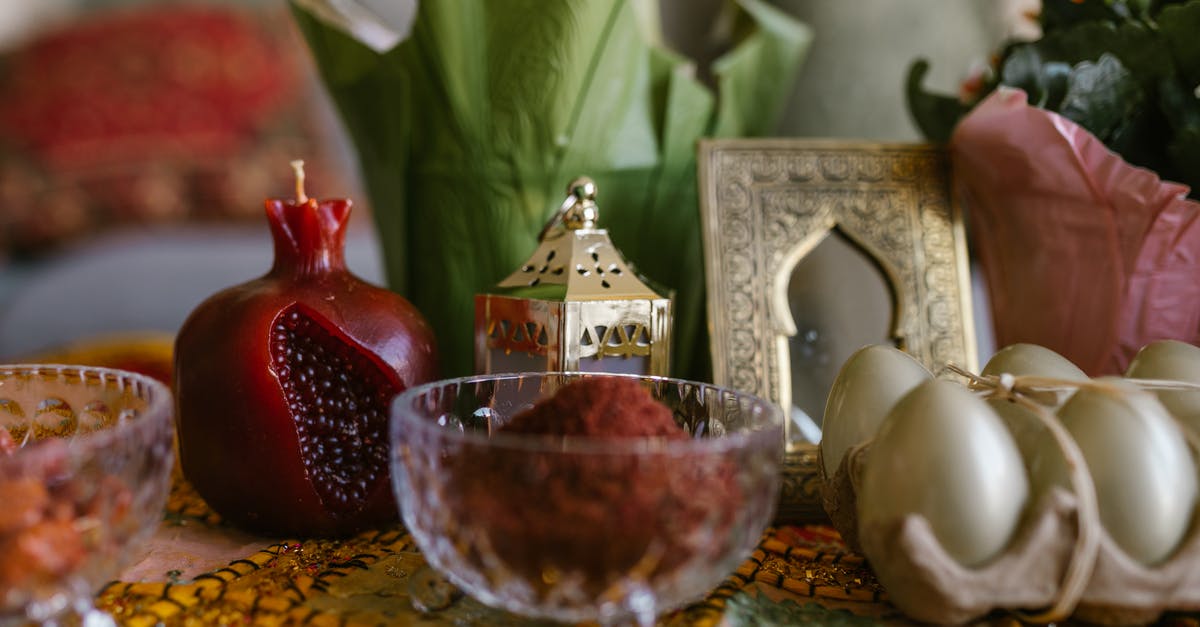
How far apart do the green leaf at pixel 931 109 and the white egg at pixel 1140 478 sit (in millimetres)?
332

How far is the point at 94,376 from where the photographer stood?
43 centimetres

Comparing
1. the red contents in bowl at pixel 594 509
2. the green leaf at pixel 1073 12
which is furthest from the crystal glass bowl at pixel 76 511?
the green leaf at pixel 1073 12

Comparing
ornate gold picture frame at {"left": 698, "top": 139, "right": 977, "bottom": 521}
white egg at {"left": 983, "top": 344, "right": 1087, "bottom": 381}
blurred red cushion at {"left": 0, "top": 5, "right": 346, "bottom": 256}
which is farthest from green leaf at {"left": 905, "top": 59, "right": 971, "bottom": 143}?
blurred red cushion at {"left": 0, "top": 5, "right": 346, "bottom": 256}

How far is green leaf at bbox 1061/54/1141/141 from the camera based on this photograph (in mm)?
510

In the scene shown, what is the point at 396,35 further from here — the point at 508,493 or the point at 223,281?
the point at 223,281

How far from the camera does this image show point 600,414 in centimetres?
34

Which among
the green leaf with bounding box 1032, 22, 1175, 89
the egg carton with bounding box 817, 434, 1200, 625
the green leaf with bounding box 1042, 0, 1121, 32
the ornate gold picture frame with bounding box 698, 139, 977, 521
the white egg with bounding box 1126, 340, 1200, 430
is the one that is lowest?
the egg carton with bounding box 817, 434, 1200, 625

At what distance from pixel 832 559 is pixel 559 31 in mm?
340

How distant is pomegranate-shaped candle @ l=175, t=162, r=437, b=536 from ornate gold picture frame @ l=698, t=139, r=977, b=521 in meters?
0.19

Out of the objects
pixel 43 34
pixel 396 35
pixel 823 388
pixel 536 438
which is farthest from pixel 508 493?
pixel 43 34

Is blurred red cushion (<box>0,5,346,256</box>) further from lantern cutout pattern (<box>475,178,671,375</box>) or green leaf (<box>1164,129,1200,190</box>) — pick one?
green leaf (<box>1164,129,1200,190</box>)

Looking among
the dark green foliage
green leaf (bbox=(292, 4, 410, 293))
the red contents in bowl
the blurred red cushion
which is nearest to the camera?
the red contents in bowl

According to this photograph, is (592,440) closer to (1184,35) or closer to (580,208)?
(580,208)

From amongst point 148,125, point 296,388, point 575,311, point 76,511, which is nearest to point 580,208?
point 575,311
